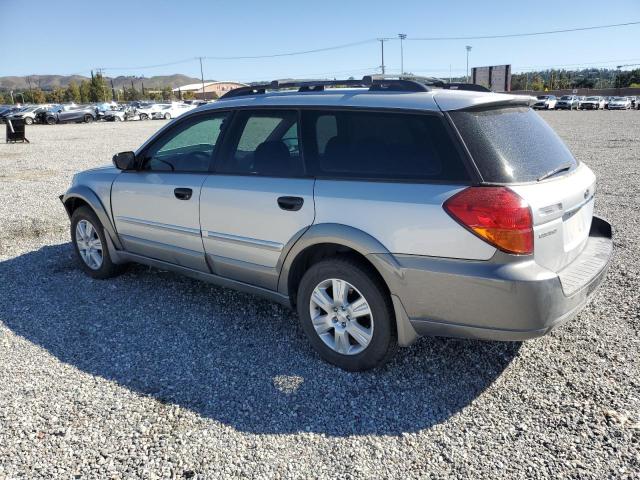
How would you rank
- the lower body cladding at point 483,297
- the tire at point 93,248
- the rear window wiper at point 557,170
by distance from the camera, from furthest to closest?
1. the tire at point 93,248
2. the rear window wiper at point 557,170
3. the lower body cladding at point 483,297

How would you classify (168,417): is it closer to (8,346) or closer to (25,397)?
(25,397)

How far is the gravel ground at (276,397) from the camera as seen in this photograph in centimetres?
263

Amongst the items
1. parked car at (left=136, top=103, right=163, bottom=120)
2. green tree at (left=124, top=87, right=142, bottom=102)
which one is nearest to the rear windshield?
parked car at (left=136, top=103, right=163, bottom=120)

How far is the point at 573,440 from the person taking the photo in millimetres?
2723

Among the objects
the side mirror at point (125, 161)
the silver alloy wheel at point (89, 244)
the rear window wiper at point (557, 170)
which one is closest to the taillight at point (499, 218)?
the rear window wiper at point (557, 170)

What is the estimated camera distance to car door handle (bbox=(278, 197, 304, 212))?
3412 mm

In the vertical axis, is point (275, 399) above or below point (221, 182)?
below

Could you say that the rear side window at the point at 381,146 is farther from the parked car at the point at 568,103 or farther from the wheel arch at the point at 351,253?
the parked car at the point at 568,103

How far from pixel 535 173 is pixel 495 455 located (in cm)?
155

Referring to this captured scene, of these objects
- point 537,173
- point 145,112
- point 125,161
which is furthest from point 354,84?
point 145,112

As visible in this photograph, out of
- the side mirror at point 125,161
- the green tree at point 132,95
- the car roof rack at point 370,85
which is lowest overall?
the side mirror at point 125,161

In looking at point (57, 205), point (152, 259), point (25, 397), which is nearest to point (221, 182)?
point (152, 259)

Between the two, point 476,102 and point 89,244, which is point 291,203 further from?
point 89,244

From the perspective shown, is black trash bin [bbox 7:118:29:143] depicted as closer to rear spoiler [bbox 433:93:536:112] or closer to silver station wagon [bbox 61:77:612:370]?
silver station wagon [bbox 61:77:612:370]
